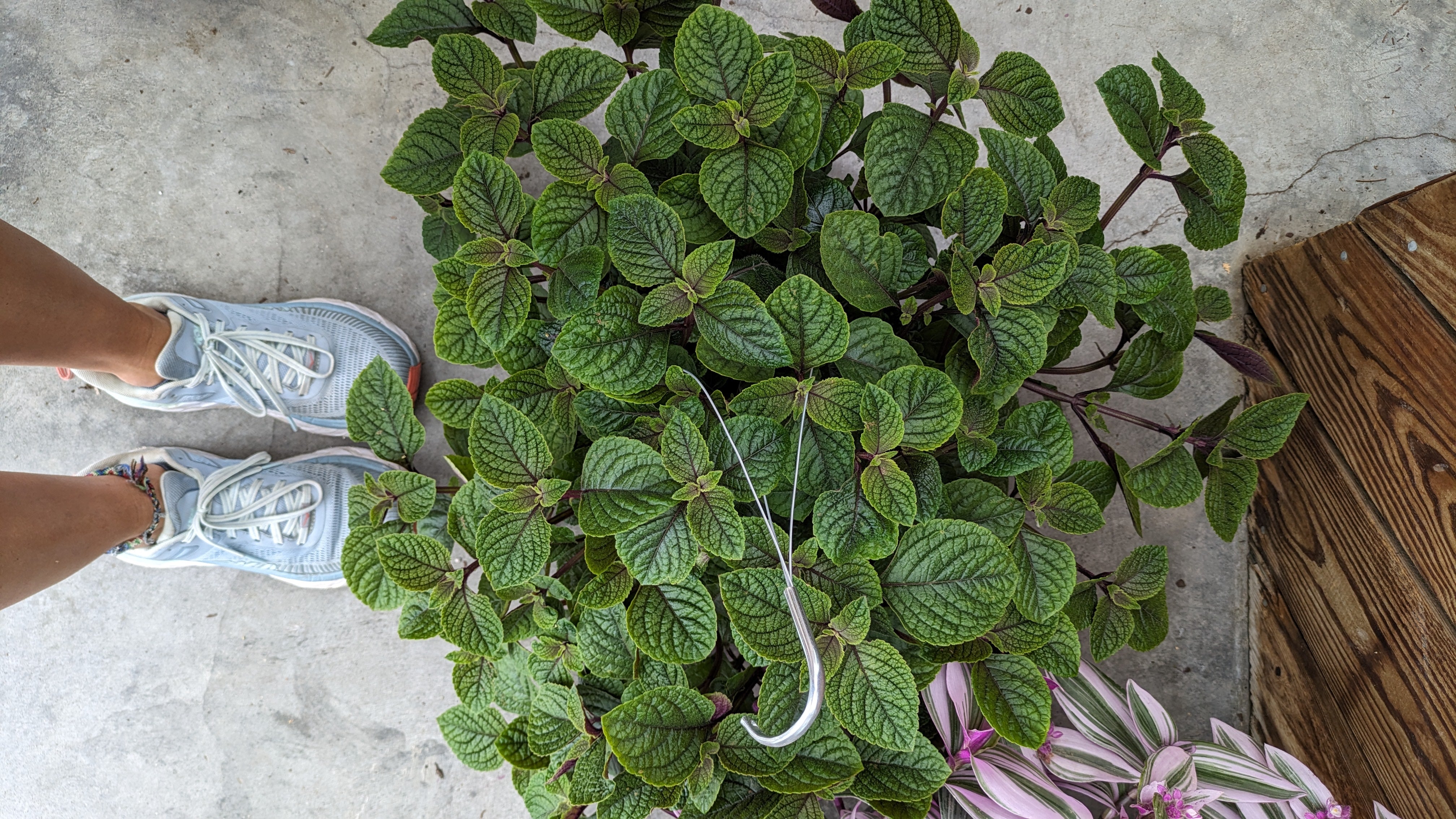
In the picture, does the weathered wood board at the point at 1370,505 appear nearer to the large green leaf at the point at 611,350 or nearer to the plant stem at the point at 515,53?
the large green leaf at the point at 611,350

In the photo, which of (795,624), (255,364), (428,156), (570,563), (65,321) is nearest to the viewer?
(795,624)

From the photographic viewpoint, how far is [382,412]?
45.1 inches

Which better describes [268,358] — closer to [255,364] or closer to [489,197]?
[255,364]

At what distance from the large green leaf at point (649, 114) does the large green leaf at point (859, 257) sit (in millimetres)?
246

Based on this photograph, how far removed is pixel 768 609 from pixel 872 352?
362 millimetres

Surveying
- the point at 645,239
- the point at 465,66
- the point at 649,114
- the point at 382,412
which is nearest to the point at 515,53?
the point at 465,66

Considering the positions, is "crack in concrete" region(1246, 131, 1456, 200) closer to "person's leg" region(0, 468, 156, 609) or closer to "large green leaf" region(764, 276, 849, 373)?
"large green leaf" region(764, 276, 849, 373)

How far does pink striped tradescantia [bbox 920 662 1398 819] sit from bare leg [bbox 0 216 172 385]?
1697mm

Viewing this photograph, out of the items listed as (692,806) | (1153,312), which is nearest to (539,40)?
(1153,312)

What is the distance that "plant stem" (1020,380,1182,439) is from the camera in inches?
48.9

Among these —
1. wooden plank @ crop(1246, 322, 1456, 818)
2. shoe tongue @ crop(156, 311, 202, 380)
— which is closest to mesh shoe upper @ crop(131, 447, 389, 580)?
shoe tongue @ crop(156, 311, 202, 380)

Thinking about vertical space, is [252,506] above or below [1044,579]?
below

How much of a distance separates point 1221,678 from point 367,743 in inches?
84.2

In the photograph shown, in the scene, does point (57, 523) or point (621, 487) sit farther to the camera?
point (57, 523)
